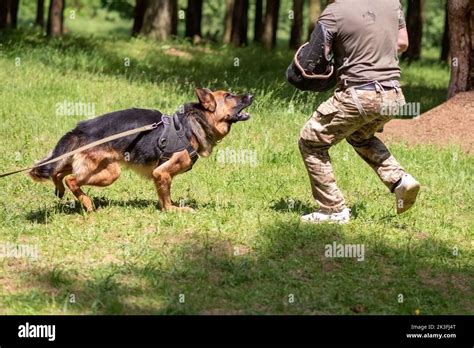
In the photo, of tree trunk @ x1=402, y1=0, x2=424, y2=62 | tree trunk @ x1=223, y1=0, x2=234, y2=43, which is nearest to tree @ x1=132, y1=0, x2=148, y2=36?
tree trunk @ x1=223, y1=0, x2=234, y2=43

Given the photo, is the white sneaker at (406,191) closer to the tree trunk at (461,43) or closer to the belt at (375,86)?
the belt at (375,86)

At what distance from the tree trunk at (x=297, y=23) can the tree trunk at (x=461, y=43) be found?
13.4 metres

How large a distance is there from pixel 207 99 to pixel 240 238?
1.46 metres

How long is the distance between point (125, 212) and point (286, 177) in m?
2.53

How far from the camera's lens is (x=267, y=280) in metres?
7.26

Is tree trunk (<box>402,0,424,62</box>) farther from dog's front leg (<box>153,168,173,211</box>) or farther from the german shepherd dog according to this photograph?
dog's front leg (<box>153,168,173,211</box>)

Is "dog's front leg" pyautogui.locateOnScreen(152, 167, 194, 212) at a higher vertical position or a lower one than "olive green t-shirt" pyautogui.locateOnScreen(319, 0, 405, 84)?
lower

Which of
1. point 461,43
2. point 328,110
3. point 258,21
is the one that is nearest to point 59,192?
point 328,110

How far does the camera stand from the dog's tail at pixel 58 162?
8.60m

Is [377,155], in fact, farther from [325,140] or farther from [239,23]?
[239,23]

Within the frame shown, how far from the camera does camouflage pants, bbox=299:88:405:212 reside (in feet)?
26.5

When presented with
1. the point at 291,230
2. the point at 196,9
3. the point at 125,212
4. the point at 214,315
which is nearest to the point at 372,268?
the point at 291,230

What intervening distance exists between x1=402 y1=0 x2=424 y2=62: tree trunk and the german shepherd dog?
67.4ft
